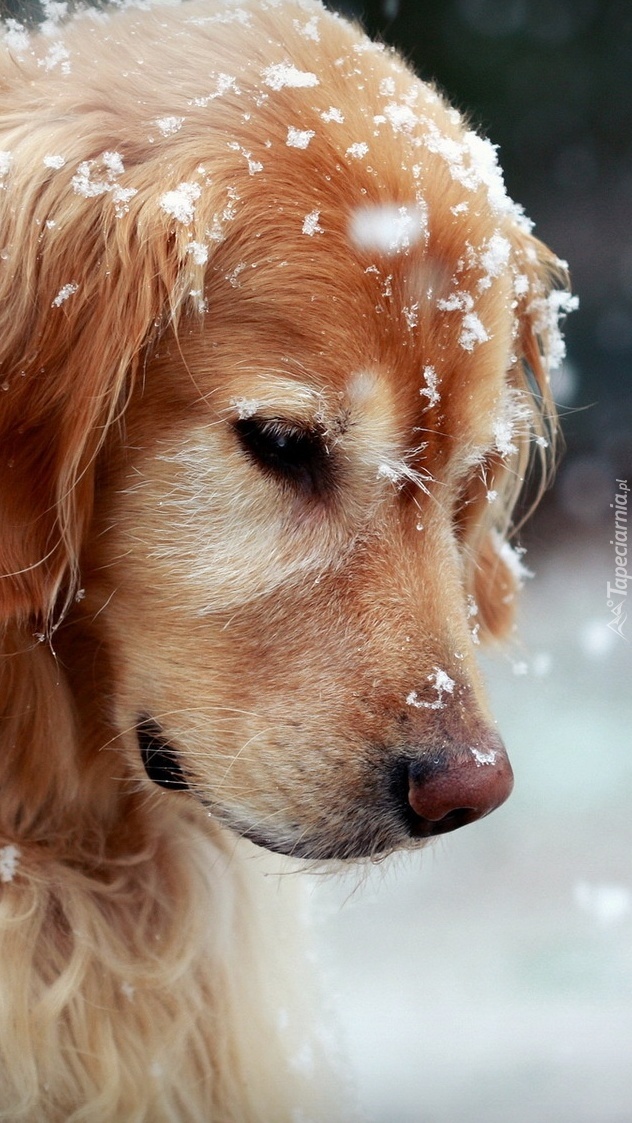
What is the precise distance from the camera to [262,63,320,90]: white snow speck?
798 millimetres

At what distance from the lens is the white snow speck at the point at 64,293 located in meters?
0.76

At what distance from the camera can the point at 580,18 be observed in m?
1.24

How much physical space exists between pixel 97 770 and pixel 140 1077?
1.02 ft

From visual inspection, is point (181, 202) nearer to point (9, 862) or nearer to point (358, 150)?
point (358, 150)

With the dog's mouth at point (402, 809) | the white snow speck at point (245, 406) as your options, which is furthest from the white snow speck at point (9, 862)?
the white snow speck at point (245, 406)

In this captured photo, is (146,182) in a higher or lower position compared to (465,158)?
lower

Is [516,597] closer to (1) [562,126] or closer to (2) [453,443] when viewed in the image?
(2) [453,443]

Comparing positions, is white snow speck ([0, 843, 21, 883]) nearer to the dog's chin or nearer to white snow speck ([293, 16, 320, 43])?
the dog's chin

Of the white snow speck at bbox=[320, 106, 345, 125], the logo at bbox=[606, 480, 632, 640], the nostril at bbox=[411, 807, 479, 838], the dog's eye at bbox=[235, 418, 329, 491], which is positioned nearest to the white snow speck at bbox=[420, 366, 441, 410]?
the dog's eye at bbox=[235, 418, 329, 491]

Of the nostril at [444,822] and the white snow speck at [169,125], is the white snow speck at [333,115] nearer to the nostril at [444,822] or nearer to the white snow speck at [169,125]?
the white snow speck at [169,125]

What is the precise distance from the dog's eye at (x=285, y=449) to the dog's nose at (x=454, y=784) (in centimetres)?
25

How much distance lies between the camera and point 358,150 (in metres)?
0.79

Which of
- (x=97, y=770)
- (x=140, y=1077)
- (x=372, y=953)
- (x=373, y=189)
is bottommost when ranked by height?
(x=372, y=953)

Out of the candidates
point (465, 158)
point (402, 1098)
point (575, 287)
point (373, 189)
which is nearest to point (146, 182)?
point (373, 189)
